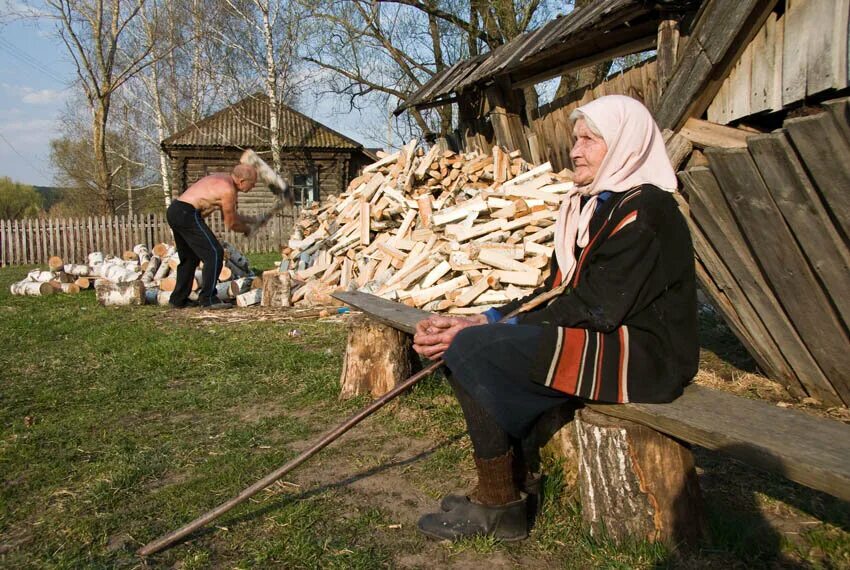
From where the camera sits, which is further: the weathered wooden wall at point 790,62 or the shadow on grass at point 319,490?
the weathered wooden wall at point 790,62

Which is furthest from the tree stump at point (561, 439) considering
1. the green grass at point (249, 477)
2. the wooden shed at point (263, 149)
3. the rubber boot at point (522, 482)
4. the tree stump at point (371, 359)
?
the wooden shed at point (263, 149)

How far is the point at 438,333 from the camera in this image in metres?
2.66

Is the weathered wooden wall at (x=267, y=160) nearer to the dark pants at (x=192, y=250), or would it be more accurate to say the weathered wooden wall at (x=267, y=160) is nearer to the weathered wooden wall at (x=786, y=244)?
the dark pants at (x=192, y=250)

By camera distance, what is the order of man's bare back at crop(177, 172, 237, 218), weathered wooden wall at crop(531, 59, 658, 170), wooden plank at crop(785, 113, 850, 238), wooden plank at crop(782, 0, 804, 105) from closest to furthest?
wooden plank at crop(785, 113, 850, 238) < wooden plank at crop(782, 0, 804, 105) < weathered wooden wall at crop(531, 59, 658, 170) < man's bare back at crop(177, 172, 237, 218)

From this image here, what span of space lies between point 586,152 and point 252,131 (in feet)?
75.8

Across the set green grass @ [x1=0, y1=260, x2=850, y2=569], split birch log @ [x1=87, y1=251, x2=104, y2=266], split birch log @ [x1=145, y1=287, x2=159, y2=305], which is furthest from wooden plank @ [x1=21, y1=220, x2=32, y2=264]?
green grass @ [x1=0, y1=260, x2=850, y2=569]

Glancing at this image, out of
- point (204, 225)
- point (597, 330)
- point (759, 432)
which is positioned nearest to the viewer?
point (759, 432)

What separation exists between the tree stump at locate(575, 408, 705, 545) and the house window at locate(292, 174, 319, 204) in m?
23.4

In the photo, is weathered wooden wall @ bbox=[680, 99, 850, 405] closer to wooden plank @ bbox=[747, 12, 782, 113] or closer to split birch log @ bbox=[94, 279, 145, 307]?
wooden plank @ bbox=[747, 12, 782, 113]

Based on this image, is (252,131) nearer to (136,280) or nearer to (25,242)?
(25,242)

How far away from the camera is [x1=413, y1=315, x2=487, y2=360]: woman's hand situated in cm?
262

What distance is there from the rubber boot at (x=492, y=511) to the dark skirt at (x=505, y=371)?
18 centimetres

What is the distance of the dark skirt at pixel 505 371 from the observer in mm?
2367

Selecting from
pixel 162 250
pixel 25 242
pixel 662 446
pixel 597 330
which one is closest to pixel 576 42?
pixel 597 330
